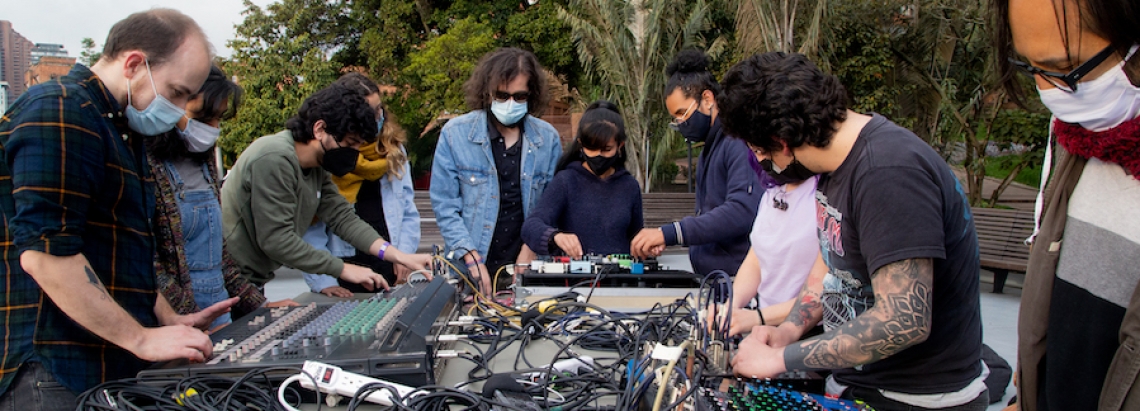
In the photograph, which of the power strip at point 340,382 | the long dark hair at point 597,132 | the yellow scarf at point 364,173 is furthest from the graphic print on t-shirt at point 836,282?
the yellow scarf at point 364,173

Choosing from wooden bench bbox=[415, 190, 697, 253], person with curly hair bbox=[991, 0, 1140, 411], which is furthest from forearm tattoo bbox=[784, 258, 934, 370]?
wooden bench bbox=[415, 190, 697, 253]

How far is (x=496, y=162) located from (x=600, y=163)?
53 cm

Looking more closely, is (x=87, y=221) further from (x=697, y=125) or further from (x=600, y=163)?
(x=697, y=125)

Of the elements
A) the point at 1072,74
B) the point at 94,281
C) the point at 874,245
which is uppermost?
the point at 1072,74

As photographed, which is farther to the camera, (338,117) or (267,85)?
(267,85)

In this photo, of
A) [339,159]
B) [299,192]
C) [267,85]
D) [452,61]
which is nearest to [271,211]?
[299,192]

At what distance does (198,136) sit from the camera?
2.15m

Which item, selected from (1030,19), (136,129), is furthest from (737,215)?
(136,129)

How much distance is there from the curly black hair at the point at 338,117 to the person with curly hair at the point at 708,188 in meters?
1.24

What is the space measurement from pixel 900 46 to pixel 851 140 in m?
10.1

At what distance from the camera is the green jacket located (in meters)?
2.60

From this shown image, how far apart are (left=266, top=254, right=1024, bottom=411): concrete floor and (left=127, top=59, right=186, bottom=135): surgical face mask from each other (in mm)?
3480

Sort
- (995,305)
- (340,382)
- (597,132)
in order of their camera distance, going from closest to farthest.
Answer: (340,382) < (597,132) < (995,305)

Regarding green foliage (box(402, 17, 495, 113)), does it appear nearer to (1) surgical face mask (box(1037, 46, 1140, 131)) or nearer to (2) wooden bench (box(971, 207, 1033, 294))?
(2) wooden bench (box(971, 207, 1033, 294))
